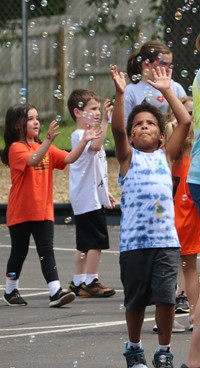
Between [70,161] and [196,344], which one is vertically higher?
[70,161]

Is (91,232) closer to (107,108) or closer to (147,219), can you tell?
(107,108)

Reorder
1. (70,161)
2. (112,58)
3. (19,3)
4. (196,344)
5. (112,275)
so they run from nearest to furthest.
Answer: (196,344) → (70,161) → (112,275) → (19,3) → (112,58)

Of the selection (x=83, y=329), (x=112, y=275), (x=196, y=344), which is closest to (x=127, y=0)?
(x=112, y=275)

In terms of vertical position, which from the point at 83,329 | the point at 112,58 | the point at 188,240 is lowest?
the point at 83,329

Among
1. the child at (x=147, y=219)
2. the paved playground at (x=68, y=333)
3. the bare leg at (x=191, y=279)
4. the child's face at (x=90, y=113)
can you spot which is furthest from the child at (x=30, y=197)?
the child at (x=147, y=219)

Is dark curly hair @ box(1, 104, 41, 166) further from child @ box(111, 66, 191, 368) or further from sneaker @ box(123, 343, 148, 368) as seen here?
sneaker @ box(123, 343, 148, 368)

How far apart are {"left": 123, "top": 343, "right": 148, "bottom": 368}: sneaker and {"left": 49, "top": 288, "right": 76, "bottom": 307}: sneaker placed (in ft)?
7.29

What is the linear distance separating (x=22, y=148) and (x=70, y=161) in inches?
14.6

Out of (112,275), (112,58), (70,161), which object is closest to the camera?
(70,161)

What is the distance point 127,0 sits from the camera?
58.1 ft

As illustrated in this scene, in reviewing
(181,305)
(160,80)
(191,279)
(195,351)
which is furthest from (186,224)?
(195,351)

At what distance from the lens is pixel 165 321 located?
21.7ft

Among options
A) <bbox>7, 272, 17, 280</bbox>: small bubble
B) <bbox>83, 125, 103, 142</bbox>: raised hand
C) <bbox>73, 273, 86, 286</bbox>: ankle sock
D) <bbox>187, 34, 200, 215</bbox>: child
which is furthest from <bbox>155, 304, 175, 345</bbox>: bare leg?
<bbox>73, 273, 86, 286</bbox>: ankle sock

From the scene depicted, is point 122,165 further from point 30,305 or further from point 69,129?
point 69,129
